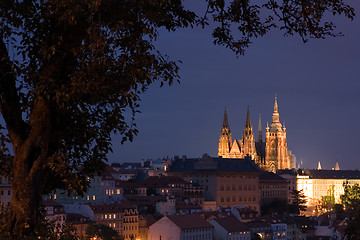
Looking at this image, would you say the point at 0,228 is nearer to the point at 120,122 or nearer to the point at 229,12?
the point at 120,122

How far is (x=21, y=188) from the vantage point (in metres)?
6.41

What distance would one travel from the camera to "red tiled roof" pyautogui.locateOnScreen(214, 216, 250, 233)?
221 ft

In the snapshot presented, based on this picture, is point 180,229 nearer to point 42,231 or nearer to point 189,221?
point 189,221

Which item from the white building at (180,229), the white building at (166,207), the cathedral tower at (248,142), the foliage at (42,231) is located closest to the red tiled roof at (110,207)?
the white building at (180,229)

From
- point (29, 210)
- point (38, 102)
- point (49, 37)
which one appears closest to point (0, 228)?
point (29, 210)

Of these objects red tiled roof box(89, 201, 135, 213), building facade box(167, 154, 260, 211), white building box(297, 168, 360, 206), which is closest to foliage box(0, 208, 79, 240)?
red tiled roof box(89, 201, 135, 213)

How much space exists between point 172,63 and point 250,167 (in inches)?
4222

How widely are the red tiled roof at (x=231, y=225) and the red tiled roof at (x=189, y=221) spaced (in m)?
1.42

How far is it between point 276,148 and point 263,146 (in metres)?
3.37

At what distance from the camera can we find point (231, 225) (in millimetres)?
68562

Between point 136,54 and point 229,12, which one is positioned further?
point 229,12

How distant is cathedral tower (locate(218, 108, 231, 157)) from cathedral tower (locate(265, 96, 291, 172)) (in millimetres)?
9947

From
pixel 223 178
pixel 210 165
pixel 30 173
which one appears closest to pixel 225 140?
pixel 210 165

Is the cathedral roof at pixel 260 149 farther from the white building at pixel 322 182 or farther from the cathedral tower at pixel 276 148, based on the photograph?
the white building at pixel 322 182
